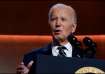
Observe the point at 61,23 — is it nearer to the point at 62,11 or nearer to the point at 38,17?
the point at 62,11

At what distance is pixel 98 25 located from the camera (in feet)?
8.49

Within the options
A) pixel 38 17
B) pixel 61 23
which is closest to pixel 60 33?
pixel 61 23

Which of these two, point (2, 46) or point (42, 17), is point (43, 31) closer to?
point (42, 17)

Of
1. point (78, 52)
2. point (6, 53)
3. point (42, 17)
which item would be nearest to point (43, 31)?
point (42, 17)

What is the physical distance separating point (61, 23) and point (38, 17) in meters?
1.84

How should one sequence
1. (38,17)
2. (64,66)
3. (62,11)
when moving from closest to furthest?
1. (64,66)
2. (62,11)
3. (38,17)

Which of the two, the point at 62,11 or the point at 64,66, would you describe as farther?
the point at 62,11

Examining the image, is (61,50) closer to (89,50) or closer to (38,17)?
(89,50)

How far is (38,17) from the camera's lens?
2607mm

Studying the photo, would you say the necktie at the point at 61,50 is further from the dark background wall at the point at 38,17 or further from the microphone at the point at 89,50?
the dark background wall at the point at 38,17

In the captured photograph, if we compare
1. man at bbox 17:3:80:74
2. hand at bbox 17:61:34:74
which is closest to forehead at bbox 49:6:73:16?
man at bbox 17:3:80:74

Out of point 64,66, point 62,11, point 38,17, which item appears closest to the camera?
point 64,66

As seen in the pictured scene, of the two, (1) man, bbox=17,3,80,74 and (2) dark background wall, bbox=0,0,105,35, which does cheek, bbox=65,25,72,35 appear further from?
(2) dark background wall, bbox=0,0,105,35

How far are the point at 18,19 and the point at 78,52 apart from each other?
1.83 m
